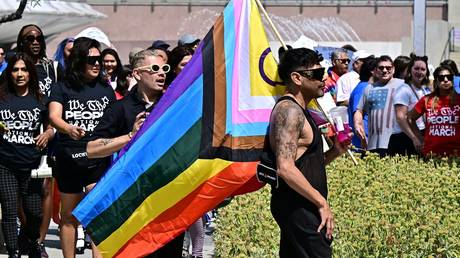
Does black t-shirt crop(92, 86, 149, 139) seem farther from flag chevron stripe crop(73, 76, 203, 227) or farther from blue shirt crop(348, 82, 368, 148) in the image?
blue shirt crop(348, 82, 368, 148)

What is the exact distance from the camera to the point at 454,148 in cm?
1527

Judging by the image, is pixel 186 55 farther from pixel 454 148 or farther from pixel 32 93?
pixel 454 148

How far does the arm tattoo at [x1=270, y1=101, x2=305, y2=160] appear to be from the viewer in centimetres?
761

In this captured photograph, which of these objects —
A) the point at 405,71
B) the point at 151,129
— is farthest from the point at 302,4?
the point at 151,129

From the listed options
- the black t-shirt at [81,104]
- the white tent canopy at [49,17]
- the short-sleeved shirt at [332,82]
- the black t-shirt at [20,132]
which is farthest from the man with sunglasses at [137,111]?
the white tent canopy at [49,17]

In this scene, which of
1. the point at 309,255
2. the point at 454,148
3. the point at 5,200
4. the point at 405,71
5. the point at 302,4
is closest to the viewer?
the point at 309,255

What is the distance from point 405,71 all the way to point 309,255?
944cm

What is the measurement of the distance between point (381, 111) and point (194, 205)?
24.8 ft

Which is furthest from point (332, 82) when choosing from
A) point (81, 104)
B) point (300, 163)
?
point (300, 163)

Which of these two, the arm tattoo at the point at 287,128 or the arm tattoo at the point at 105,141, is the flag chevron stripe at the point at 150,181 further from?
the arm tattoo at the point at 287,128

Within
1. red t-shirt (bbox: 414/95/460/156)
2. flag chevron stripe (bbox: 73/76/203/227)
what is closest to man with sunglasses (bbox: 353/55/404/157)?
red t-shirt (bbox: 414/95/460/156)

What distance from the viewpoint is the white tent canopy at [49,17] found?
32812mm

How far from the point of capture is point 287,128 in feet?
25.1

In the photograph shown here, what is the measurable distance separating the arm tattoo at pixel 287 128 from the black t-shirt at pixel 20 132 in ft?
13.8
